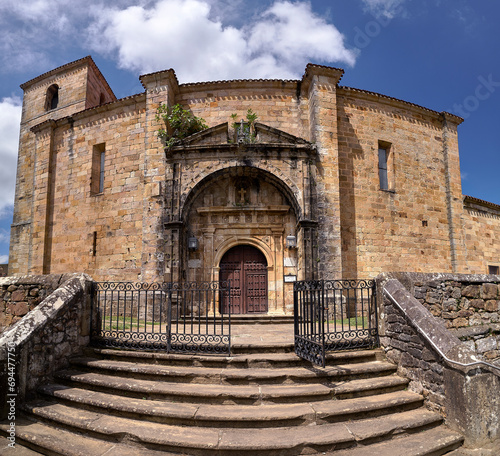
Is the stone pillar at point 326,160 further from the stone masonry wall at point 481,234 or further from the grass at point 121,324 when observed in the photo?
the stone masonry wall at point 481,234

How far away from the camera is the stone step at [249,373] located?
4957 mm

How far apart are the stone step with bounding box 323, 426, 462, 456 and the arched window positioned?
21.3 metres

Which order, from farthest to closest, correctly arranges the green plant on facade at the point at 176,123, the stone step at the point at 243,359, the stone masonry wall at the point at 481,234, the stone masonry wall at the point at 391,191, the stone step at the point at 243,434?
the stone masonry wall at the point at 481,234
the stone masonry wall at the point at 391,191
the green plant on facade at the point at 176,123
the stone step at the point at 243,359
the stone step at the point at 243,434

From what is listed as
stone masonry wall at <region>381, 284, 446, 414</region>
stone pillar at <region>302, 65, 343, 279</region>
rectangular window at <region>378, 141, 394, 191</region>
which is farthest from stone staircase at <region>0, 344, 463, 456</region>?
rectangular window at <region>378, 141, 394, 191</region>

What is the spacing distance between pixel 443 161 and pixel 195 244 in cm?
1082

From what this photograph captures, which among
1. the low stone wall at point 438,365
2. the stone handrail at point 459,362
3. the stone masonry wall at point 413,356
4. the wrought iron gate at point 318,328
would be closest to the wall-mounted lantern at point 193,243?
the wrought iron gate at point 318,328

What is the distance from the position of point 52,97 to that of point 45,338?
1807 cm

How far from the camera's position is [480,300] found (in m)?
A: 6.34

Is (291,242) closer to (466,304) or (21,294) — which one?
(466,304)

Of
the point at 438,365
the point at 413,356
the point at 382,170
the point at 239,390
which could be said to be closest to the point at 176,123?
the point at 382,170

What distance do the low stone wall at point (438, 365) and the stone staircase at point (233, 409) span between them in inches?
8.0

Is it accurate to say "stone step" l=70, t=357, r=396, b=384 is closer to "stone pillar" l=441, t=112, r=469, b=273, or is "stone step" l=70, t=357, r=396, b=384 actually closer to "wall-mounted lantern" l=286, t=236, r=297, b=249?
"wall-mounted lantern" l=286, t=236, r=297, b=249

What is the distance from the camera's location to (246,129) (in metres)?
11.7

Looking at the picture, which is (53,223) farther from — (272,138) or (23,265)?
(272,138)
